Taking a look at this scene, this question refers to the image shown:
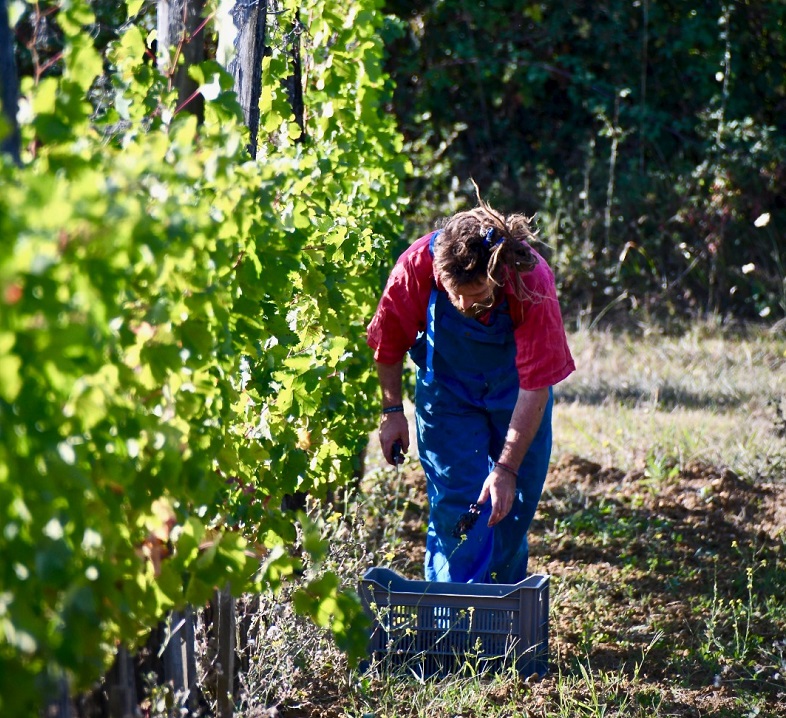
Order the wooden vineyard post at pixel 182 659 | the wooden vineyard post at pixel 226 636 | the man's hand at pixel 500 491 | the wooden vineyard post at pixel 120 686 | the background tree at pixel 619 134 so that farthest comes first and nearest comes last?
the background tree at pixel 619 134
the man's hand at pixel 500 491
the wooden vineyard post at pixel 226 636
the wooden vineyard post at pixel 182 659
the wooden vineyard post at pixel 120 686

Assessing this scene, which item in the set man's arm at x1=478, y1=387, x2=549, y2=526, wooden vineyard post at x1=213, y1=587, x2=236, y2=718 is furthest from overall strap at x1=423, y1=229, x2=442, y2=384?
wooden vineyard post at x1=213, y1=587, x2=236, y2=718

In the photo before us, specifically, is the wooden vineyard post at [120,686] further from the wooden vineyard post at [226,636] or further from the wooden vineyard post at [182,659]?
the wooden vineyard post at [226,636]

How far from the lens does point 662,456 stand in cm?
543

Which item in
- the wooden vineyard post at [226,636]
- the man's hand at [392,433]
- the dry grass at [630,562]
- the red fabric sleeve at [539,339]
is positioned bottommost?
the dry grass at [630,562]

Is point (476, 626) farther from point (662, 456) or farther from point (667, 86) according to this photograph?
point (667, 86)

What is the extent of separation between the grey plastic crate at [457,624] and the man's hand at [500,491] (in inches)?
8.3

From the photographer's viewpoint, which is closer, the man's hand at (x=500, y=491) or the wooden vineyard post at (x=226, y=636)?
the wooden vineyard post at (x=226, y=636)

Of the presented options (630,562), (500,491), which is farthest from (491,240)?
(630,562)

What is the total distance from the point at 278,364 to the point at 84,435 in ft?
4.02

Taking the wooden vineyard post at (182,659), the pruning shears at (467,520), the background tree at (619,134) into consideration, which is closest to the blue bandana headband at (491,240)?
the pruning shears at (467,520)

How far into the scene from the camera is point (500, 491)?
3.32m

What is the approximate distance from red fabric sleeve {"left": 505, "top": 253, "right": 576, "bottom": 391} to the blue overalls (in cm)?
24

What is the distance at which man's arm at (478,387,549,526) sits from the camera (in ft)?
10.9

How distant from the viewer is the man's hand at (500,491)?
3297mm
